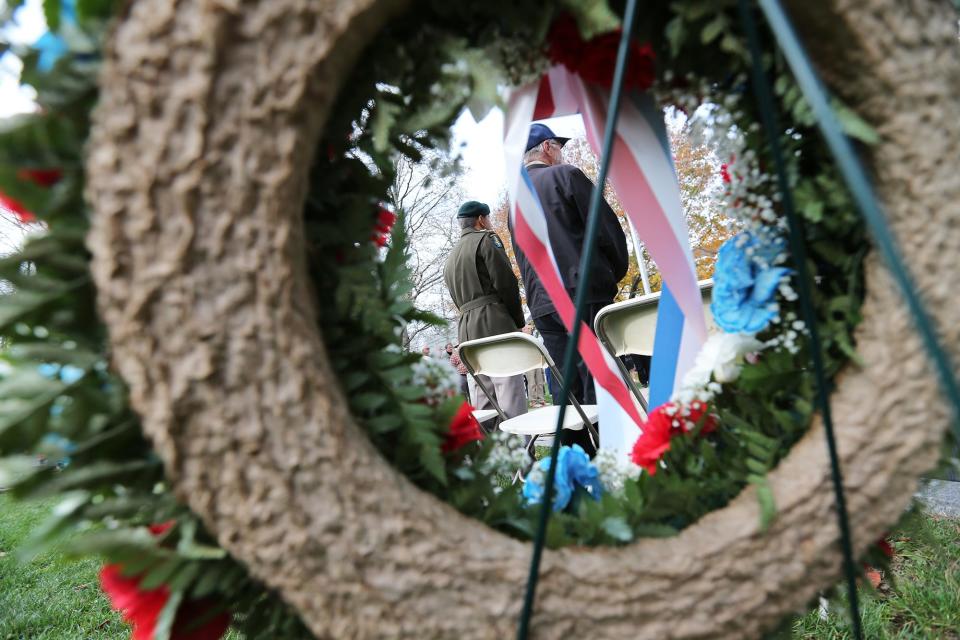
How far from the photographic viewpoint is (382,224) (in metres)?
1.08

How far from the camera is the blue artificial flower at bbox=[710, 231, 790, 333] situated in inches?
44.6

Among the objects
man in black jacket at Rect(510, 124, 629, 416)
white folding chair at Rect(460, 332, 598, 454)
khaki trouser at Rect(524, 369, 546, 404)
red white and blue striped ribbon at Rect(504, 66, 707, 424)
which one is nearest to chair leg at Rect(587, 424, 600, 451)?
white folding chair at Rect(460, 332, 598, 454)

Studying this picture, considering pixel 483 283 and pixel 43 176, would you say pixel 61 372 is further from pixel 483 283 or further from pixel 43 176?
pixel 483 283

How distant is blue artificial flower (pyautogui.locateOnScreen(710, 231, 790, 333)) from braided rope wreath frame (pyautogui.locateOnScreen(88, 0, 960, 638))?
0.67 ft

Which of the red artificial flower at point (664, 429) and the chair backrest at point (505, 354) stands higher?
the chair backrest at point (505, 354)

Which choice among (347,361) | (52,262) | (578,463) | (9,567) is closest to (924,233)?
(578,463)

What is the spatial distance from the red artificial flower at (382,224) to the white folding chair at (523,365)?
62.2 inches

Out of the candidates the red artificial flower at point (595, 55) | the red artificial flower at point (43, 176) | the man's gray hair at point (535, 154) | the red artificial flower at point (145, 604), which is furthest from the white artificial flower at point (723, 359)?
the man's gray hair at point (535, 154)

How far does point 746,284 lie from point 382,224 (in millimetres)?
750

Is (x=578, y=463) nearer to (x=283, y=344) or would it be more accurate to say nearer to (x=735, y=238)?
(x=735, y=238)

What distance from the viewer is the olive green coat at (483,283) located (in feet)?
12.0

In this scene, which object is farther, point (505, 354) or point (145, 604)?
point (505, 354)

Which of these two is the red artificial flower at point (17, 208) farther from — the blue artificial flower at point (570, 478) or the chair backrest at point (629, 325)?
the chair backrest at point (629, 325)

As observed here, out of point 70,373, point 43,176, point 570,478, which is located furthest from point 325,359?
point 570,478
